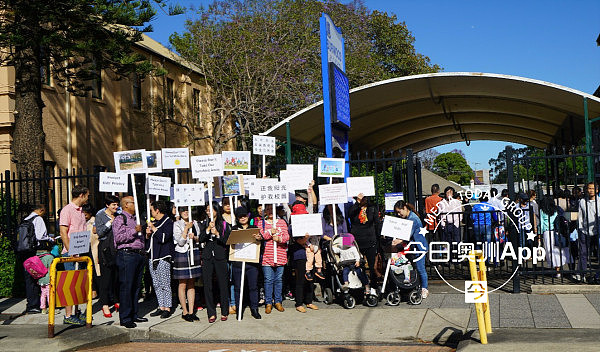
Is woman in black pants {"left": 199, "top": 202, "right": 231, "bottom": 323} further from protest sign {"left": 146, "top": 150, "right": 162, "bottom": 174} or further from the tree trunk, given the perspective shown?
the tree trunk

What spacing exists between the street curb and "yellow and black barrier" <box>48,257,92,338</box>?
7.38 m

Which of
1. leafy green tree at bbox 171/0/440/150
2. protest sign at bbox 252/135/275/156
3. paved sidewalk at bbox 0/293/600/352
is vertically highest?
leafy green tree at bbox 171/0/440/150

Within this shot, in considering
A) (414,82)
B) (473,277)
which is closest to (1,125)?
(414,82)

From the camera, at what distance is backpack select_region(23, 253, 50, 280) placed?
11.2m

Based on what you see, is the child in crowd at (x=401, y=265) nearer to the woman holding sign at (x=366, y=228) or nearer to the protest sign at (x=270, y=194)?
the woman holding sign at (x=366, y=228)

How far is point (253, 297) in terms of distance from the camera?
1028 centimetres

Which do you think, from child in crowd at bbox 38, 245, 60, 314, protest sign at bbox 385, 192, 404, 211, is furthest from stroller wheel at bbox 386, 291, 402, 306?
child in crowd at bbox 38, 245, 60, 314

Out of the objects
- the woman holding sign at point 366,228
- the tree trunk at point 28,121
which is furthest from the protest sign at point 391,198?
the tree trunk at point 28,121

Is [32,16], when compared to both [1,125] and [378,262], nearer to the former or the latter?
[1,125]

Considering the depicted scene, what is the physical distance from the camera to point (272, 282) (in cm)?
1061

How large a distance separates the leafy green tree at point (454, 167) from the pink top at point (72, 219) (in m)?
87.9

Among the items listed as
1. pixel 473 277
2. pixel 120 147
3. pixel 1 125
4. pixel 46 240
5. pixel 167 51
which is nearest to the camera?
pixel 473 277

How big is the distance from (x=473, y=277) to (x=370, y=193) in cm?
365

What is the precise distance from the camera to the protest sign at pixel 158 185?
35.3 ft
